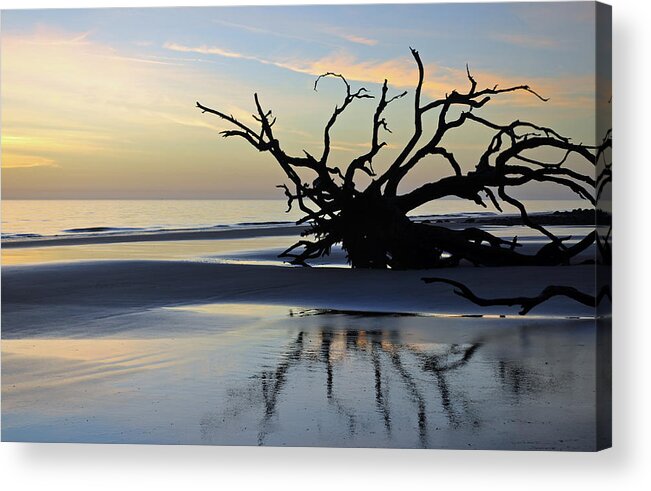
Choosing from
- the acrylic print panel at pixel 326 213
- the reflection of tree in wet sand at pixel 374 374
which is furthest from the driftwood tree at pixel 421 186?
the reflection of tree in wet sand at pixel 374 374

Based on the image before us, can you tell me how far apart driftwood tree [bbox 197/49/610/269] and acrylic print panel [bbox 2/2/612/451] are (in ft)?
0.07

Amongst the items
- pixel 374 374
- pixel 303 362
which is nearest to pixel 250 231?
pixel 303 362

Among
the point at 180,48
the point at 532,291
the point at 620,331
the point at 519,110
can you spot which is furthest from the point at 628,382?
the point at 180,48

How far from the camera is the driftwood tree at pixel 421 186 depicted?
6.49 metres

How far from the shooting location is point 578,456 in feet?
16.8

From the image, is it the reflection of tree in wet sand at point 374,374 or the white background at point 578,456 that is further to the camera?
the white background at point 578,456

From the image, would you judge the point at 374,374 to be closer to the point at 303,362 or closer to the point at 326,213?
the point at 303,362

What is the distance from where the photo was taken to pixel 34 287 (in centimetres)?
793

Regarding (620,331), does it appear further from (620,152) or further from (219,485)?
(219,485)

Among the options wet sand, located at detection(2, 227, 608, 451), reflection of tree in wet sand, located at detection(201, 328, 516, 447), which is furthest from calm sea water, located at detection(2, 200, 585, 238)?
reflection of tree in wet sand, located at detection(201, 328, 516, 447)

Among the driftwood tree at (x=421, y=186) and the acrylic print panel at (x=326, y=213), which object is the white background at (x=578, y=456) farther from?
the driftwood tree at (x=421, y=186)

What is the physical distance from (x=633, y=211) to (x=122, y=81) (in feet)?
10.5

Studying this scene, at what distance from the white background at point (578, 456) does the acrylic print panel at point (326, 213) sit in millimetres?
104

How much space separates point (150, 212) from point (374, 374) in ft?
9.49
